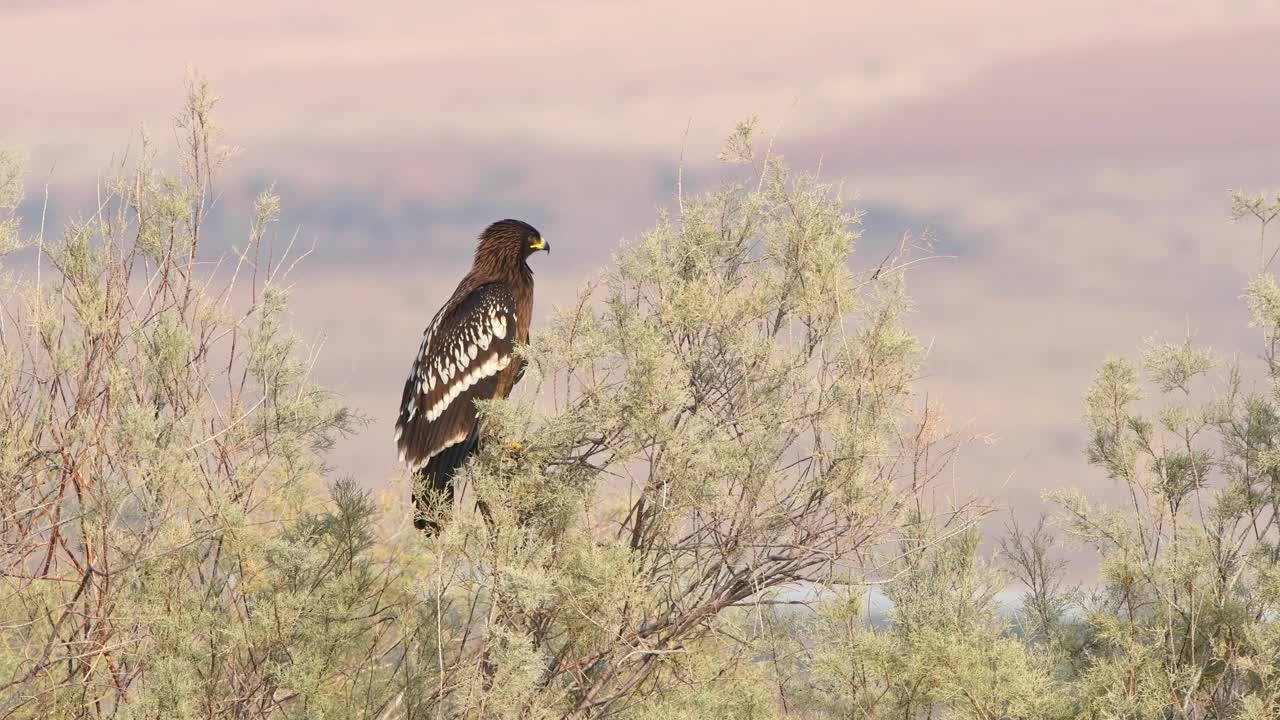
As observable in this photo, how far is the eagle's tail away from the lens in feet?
25.9

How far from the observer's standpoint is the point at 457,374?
8.62m

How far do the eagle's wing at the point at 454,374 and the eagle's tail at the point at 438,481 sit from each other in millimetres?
14

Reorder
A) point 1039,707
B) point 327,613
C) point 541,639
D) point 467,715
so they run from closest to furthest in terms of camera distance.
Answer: point 467,715 → point 541,639 → point 327,613 → point 1039,707

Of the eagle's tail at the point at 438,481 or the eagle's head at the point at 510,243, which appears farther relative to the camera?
the eagle's head at the point at 510,243

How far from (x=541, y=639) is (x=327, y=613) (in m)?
1.44

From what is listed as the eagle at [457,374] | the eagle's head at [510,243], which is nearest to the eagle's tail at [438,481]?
the eagle at [457,374]

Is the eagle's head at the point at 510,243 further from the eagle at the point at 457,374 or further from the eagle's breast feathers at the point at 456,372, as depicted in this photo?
the eagle's breast feathers at the point at 456,372

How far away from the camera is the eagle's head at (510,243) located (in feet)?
31.5

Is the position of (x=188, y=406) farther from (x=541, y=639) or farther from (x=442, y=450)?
(x=541, y=639)

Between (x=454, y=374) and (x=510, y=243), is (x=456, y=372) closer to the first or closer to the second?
(x=454, y=374)

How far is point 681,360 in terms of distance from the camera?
7375 mm

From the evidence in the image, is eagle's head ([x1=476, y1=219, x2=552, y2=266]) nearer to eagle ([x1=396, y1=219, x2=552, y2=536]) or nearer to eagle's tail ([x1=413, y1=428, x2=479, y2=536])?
eagle ([x1=396, y1=219, x2=552, y2=536])

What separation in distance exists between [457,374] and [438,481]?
0.77 metres

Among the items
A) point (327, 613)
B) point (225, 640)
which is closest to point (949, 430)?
point (327, 613)
